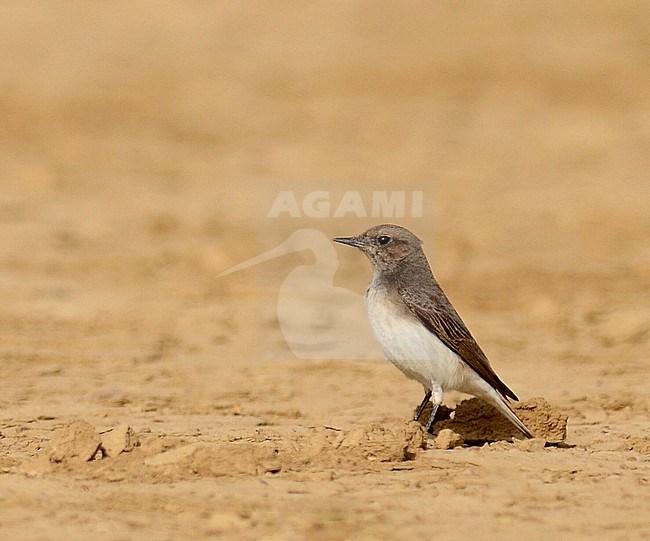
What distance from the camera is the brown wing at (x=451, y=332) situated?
24.5 feet

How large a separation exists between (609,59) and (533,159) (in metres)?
5.10

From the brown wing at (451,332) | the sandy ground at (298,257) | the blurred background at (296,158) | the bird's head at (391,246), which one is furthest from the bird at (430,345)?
the blurred background at (296,158)

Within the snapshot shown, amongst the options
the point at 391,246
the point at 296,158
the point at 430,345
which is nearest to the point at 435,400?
the point at 430,345

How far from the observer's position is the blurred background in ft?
38.8

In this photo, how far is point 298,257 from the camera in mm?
13844

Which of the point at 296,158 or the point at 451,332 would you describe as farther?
the point at 296,158

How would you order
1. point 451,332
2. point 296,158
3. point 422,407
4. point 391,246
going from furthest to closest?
1. point 296,158
2. point 391,246
3. point 422,407
4. point 451,332

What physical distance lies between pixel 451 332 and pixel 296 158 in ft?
35.9

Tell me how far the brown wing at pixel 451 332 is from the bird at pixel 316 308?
315 cm

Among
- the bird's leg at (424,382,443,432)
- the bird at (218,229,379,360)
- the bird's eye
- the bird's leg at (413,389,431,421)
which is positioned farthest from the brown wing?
the bird at (218,229,379,360)

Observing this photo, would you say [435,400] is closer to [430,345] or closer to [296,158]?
[430,345]

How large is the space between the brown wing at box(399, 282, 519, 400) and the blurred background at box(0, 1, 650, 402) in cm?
318

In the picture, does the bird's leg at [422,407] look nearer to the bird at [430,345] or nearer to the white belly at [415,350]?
the bird at [430,345]

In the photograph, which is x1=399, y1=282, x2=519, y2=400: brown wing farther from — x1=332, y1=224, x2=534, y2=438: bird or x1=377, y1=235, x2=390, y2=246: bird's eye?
x1=377, y1=235, x2=390, y2=246: bird's eye
